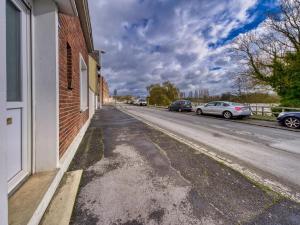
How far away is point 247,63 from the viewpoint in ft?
64.2

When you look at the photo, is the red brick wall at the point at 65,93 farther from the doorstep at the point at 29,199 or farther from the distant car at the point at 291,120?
the distant car at the point at 291,120

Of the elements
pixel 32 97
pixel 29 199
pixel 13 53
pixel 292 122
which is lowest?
pixel 29 199

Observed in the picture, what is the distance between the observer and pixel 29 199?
2.24 meters

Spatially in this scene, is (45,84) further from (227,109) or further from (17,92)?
(227,109)

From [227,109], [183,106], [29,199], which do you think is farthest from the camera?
[183,106]

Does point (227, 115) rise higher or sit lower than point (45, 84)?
lower

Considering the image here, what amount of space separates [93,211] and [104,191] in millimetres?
512

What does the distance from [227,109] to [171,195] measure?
→ 13.5 metres

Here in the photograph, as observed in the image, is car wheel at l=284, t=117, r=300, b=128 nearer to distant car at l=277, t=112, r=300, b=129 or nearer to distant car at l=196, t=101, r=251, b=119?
distant car at l=277, t=112, r=300, b=129

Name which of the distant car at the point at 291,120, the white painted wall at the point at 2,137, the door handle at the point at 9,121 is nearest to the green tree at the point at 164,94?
the distant car at the point at 291,120

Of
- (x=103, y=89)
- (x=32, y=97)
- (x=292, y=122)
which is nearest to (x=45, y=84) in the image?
(x=32, y=97)

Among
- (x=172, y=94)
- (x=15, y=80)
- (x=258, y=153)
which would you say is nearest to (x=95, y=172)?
(x=15, y=80)

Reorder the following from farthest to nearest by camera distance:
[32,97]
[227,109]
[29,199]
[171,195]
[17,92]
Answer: [227,109] → [32,97] → [171,195] → [17,92] → [29,199]

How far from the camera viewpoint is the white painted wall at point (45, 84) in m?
2.99
